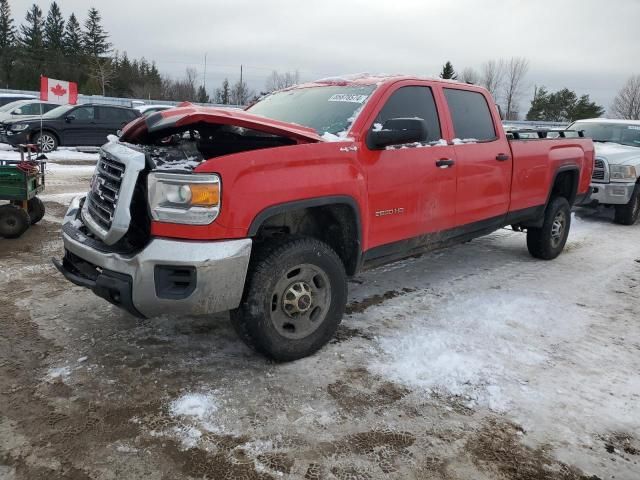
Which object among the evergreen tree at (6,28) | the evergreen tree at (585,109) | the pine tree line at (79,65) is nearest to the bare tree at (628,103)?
the evergreen tree at (585,109)

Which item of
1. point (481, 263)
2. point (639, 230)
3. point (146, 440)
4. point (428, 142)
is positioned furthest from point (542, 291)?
point (639, 230)

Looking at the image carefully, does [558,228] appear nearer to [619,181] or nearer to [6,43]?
[619,181]

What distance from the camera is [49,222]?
23.8ft

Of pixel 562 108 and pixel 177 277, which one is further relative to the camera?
pixel 562 108

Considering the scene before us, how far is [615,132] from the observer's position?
410 inches

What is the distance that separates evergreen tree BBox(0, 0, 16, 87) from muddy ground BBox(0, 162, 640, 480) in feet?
192

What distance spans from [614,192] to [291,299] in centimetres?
771

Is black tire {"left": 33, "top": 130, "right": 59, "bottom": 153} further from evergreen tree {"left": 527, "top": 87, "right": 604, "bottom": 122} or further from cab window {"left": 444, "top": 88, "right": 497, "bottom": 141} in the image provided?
evergreen tree {"left": 527, "top": 87, "right": 604, "bottom": 122}

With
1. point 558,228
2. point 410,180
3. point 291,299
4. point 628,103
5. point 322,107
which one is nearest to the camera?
point 291,299

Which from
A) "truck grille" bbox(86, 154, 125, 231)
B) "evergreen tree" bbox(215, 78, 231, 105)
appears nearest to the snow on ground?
"truck grille" bbox(86, 154, 125, 231)

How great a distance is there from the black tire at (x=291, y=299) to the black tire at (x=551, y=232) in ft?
12.0

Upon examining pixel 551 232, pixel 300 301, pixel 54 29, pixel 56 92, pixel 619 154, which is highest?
pixel 54 29

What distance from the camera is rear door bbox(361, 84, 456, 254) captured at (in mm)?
3938

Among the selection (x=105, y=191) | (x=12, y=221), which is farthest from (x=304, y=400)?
(x=12, y=221)
